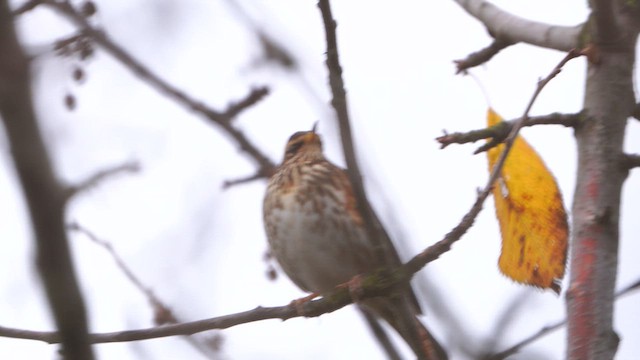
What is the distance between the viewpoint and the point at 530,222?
319 cm

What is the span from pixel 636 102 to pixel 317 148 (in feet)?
9.34

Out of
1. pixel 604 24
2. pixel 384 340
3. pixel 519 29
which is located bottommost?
pixel 384 340

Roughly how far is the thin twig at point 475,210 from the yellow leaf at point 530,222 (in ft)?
1.07

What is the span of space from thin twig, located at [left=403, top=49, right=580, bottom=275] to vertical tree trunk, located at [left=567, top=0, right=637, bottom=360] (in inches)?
7.3

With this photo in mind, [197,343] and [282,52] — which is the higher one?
[282,52]

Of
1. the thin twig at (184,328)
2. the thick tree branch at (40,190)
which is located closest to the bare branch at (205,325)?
the thin twig at (184,328)

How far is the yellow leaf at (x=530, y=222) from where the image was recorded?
313 cm

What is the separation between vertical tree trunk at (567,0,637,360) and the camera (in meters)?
2.72

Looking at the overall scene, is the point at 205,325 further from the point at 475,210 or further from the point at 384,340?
the point at 475,210

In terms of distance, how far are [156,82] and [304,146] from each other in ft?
7.69

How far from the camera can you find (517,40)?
369cm

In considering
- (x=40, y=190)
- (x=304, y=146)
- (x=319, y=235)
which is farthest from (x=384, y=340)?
(x=304, y=146)

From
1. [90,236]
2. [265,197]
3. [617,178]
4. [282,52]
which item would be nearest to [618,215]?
[617,178]

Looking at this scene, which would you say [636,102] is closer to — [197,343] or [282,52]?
[282,52]
